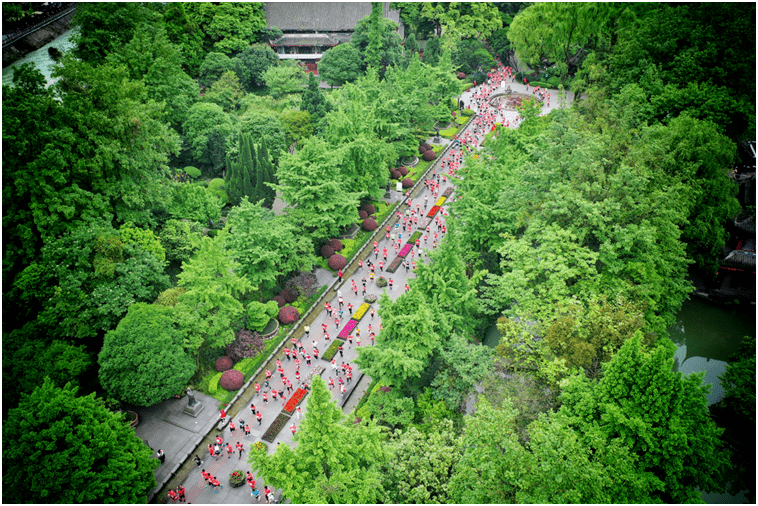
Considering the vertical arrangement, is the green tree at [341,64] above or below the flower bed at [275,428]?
above

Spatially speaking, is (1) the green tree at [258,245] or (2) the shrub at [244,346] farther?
(1) the green tree at [258,245]

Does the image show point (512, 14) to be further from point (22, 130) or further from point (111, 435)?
point (111, 435)

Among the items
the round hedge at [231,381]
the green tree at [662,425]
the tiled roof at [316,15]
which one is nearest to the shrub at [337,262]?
the round hedge at [231,381]

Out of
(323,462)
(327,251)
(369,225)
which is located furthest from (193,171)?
(323,462)

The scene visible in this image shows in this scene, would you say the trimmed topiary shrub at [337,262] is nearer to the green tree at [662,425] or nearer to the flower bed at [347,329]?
the flower bed at [347,329]

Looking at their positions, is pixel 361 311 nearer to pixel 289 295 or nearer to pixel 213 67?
pixel 289 295

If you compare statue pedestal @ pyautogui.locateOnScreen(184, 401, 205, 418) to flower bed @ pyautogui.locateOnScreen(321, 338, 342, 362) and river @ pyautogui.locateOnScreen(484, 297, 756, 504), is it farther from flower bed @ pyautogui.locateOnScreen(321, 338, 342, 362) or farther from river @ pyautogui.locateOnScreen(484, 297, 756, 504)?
river @ pyautogui.locateOnScreen(484, 297, 756, 504)
